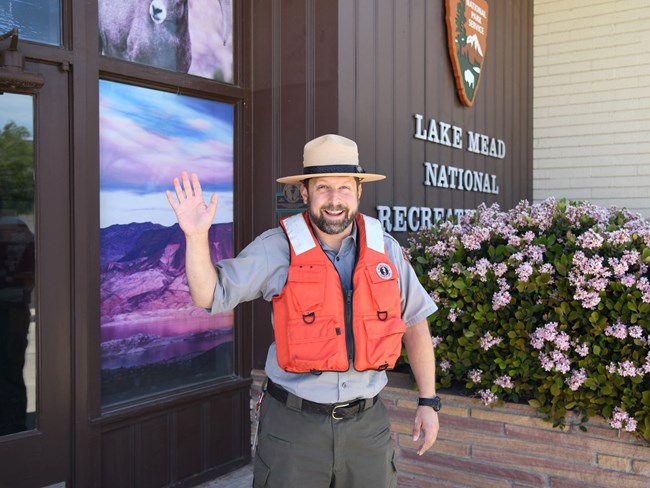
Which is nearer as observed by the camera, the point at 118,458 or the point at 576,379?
the point at 576,379

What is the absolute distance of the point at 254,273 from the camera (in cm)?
236

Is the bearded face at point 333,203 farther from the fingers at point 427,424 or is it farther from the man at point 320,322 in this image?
the fingers at point 427,424

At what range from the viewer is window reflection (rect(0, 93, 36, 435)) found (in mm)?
3109

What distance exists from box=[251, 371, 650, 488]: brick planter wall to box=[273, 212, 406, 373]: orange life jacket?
4.62 feet

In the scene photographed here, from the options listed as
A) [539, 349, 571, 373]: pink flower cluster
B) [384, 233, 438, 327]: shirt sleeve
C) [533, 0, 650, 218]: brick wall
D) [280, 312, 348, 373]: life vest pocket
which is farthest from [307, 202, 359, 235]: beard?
[533, 0, 650, 218]: brick wall

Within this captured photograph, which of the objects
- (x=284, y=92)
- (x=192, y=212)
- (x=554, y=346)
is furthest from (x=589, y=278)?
(x=284, y=92)

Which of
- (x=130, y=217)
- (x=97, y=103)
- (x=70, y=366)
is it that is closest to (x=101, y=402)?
(x=70, y=366)

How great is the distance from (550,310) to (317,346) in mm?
1621

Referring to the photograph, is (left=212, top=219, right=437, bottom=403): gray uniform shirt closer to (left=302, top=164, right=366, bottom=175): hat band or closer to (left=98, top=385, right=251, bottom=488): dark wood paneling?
(left=302, top=164, right=366, bottom=175): hat band

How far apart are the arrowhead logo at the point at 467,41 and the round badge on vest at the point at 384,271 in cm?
359

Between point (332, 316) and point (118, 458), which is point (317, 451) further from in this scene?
point (118, 458)

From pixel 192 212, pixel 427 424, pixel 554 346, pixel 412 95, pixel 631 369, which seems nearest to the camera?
pixel 192 212

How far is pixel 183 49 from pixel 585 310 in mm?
2711

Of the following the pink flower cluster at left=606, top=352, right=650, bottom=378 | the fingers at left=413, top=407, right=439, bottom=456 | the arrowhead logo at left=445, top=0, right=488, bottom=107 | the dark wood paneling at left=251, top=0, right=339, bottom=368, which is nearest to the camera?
the fingers at left=413, top=407, right=439, bottom=456
